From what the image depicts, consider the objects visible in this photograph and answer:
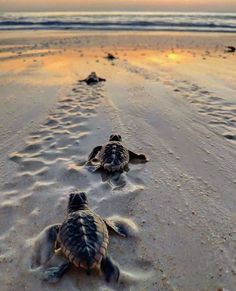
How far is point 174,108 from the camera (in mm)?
6824

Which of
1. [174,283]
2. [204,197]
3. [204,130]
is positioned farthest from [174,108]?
[174,283]

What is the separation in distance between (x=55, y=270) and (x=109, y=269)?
46 cm

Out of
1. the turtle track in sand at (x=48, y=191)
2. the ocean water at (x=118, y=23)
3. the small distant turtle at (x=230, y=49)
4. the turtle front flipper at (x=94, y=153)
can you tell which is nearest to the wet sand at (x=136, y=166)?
the turtle track in sand at (x=48, y=191)

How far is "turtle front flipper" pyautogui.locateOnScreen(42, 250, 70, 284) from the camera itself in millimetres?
2869

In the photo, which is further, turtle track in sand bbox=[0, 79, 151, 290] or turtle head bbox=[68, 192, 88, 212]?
turtle head bbox=[68, 192, 88, 212]

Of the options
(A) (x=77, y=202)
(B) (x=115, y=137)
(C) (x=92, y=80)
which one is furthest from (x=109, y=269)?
(C) (x=92, y=80)

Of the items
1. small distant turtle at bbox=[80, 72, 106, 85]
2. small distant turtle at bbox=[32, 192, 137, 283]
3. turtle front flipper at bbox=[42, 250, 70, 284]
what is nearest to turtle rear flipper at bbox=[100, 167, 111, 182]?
small distant turtle at bbox=[32, 192, 137, 283]

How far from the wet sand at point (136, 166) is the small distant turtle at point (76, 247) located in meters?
0.09

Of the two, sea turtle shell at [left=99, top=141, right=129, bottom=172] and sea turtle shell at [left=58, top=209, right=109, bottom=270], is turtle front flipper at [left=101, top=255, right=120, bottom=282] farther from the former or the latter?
sea turtle shell at [left=99, top=141, right=129, bottom=172]

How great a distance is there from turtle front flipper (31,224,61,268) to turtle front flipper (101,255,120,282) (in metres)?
0.51

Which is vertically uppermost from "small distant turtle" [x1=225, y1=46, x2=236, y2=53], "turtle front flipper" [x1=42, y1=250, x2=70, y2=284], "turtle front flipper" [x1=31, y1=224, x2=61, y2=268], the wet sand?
"turtle front flipper" [x1=42, y1=250, x2=70, y2=284]

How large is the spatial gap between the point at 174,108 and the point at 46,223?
404 centimetres

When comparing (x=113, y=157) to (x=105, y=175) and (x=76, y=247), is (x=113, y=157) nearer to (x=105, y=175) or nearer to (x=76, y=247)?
(x=105, y=175)

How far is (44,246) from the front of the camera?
128 inches
